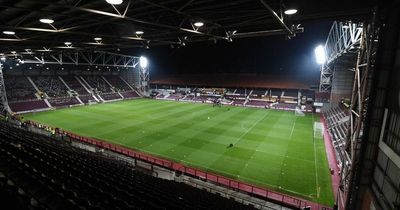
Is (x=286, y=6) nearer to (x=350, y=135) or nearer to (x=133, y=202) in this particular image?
(x=350, y=135)

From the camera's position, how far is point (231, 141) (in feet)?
73.7

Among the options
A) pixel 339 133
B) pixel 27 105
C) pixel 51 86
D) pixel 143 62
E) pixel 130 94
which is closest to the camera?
pixel 339 133

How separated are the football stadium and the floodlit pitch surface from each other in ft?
0.47

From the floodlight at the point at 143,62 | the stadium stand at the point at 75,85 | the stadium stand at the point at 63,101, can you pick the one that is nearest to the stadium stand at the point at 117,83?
the floodlight at the point at 143,62

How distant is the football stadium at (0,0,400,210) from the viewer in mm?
8188

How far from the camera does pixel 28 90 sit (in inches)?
1695

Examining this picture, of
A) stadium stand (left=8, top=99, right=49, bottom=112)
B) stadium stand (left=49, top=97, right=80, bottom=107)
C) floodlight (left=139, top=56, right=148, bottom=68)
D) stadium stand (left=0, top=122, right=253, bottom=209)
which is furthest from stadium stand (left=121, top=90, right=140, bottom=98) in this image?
stadium stand (left=0, top=122, right=253, bottom=209)

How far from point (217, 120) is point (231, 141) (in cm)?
929

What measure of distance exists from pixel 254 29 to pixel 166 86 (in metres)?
48.4

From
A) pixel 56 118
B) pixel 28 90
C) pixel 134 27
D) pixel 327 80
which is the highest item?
pixel 134 27

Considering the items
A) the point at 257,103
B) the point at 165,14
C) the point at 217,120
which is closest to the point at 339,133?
the point at 217,120

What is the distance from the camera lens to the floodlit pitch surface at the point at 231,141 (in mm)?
15633

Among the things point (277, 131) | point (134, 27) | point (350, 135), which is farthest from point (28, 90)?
point (350, 135)

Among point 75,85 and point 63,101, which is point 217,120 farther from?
point 75,85
